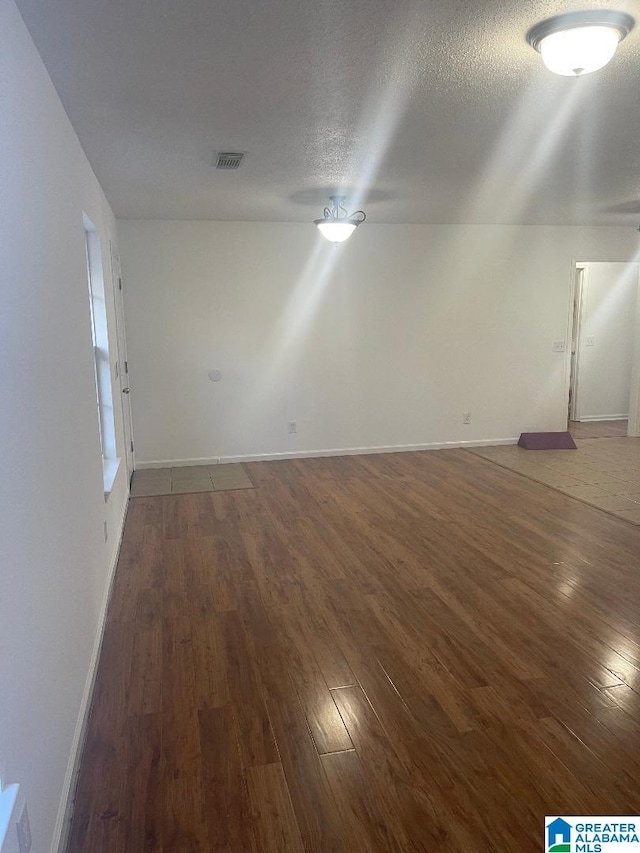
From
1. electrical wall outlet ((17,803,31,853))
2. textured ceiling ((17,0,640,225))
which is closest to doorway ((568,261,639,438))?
textured ceiling ((17,0,640,225))

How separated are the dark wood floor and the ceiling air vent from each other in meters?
2.40

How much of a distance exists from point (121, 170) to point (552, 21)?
2686 mm

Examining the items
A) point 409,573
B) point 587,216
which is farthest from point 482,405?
point 409,573

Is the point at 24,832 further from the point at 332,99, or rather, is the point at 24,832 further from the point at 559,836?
the point at 332,99

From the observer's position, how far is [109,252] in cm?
455

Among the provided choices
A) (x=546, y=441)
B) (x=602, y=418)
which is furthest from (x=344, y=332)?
(x=602, y=418)

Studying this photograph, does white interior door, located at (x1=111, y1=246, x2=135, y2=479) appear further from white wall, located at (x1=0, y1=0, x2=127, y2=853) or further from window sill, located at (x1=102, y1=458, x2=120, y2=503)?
Result: white wall, located at (x1=0, y1=0, x2=127, y2=853)

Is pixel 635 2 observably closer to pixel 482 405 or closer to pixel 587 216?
pixel 587 216

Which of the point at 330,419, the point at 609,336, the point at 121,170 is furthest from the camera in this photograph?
the point at 609,336

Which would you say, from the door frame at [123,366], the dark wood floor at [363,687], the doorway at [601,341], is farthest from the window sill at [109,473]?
the doorway at [601,341]

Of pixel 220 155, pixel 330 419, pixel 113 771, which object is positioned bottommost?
pixel 113 771

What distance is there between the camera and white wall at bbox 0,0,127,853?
1.46m

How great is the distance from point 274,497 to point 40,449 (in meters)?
3.35

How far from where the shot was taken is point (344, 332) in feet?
20.9
